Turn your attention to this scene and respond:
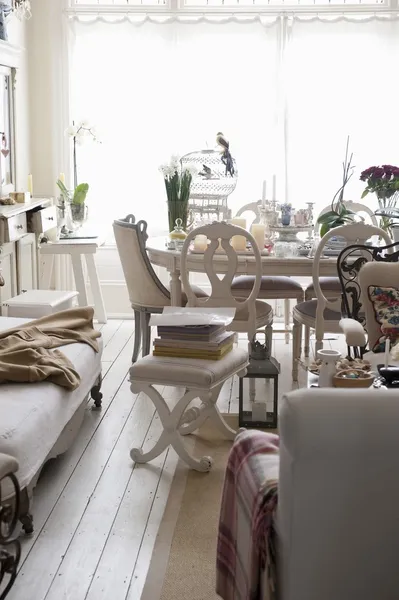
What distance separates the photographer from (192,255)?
4.74 metres

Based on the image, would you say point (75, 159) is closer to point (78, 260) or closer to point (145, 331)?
point (78, 260)

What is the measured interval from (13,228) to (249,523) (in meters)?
3.32

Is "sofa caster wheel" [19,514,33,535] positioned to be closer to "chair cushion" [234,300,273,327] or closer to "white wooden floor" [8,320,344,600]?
"white wooden floor" [8,320,344,600]

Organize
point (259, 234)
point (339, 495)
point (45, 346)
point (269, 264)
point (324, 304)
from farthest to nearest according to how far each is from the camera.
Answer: point (259, 234), point (269, 264), point (324, 304), point (45, 346), point (339, 495)

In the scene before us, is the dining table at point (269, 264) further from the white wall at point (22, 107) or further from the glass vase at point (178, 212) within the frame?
the white wall at point (22, 107)

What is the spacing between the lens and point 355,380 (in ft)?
8.91

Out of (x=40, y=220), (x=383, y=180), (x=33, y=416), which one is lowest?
(x=33, y=416)

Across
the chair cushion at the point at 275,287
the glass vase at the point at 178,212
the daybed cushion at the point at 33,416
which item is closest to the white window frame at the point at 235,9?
the glass vase at the point at 178,212

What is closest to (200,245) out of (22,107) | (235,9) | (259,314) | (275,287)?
(259,314)

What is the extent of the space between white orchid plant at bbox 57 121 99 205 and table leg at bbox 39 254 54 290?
45 centimetres

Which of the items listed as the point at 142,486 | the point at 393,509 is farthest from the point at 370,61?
the point at 393,509

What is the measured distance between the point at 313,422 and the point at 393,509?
29cm

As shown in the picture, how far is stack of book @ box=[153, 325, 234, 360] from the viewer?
3592 mm

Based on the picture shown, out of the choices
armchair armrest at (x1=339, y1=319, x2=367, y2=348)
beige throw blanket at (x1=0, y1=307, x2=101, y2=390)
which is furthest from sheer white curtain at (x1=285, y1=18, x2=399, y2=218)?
armchair armrest at (x1=339, y1=319, x2=367, y2=348)
